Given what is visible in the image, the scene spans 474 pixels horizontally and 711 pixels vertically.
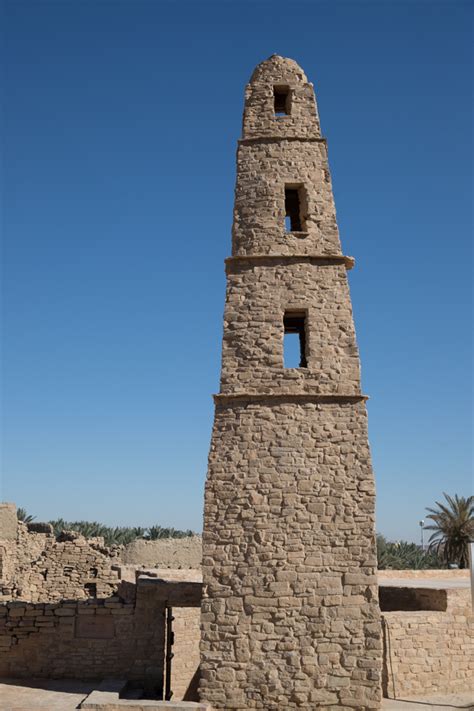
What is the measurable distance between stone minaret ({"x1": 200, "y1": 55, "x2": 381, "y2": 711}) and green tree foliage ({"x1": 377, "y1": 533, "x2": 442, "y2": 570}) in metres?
20.1

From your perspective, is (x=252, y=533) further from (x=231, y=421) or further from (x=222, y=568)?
(x=231, y=421)

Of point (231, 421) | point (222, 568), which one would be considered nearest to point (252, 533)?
point (222, 568)

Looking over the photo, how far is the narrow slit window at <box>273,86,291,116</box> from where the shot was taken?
1498 cm

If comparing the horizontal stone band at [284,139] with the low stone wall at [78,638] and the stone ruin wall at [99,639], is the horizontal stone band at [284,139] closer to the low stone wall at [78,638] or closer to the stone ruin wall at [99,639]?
the stone ruin wall at [99,639]

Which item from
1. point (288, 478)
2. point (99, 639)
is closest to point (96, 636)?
point (99, 639)

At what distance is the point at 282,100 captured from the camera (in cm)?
1559

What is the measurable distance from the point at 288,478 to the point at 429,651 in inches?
195

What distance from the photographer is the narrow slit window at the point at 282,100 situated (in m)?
15.0

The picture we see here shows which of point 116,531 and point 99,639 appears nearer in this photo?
point 99,639

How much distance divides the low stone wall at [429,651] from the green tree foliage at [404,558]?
1672 centimetres

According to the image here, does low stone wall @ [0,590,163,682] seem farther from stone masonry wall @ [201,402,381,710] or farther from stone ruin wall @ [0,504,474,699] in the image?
stone masonry wall @ [201,402,381,710]

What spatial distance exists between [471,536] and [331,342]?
692 inches

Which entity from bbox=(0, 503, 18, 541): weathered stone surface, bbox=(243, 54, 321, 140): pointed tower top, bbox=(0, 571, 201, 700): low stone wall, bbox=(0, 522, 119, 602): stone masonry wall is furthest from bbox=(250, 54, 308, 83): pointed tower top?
bbox=(0, 503, 18, 541): weathered stone surface

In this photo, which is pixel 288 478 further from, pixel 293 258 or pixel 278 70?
pixel 278 70
